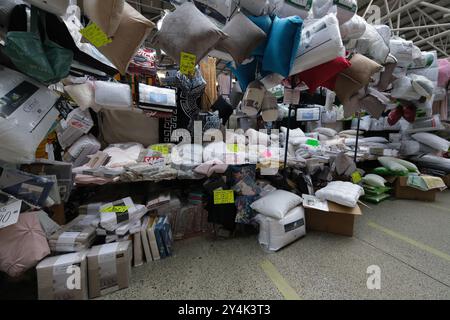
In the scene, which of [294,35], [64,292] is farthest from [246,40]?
[64,292]

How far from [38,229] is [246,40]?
1532mm

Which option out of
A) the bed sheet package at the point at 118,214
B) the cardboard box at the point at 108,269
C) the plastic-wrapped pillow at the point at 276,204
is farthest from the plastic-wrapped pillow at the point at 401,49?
the cardboard box at the point at 108,269

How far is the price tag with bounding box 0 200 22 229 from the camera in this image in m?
0.84

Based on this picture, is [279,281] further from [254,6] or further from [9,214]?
[254,6]

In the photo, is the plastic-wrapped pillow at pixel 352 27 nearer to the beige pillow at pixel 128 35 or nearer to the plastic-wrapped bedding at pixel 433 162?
the beige pillow at pixel 128 35

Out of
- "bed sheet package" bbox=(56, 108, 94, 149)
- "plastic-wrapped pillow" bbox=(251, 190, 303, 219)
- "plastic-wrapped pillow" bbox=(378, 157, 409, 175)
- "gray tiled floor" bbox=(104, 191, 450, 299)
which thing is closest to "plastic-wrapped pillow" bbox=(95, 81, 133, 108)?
"bed sheet package" bbox=(56, 108, 94, 149)

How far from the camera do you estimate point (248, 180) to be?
1.66 m

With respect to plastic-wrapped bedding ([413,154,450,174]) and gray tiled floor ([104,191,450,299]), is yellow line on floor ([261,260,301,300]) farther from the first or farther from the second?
plastic-wrapped bedding ([413,154,450,174])

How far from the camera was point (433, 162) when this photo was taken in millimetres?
2637

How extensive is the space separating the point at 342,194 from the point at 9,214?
2117 millimetres

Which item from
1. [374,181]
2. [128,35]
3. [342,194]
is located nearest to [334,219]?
[342,194]

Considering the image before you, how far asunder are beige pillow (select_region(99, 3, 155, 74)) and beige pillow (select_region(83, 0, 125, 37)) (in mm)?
81

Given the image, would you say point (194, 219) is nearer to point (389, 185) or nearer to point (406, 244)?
point (406, 244)

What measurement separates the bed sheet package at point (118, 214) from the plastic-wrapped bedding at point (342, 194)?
153 centimetres
